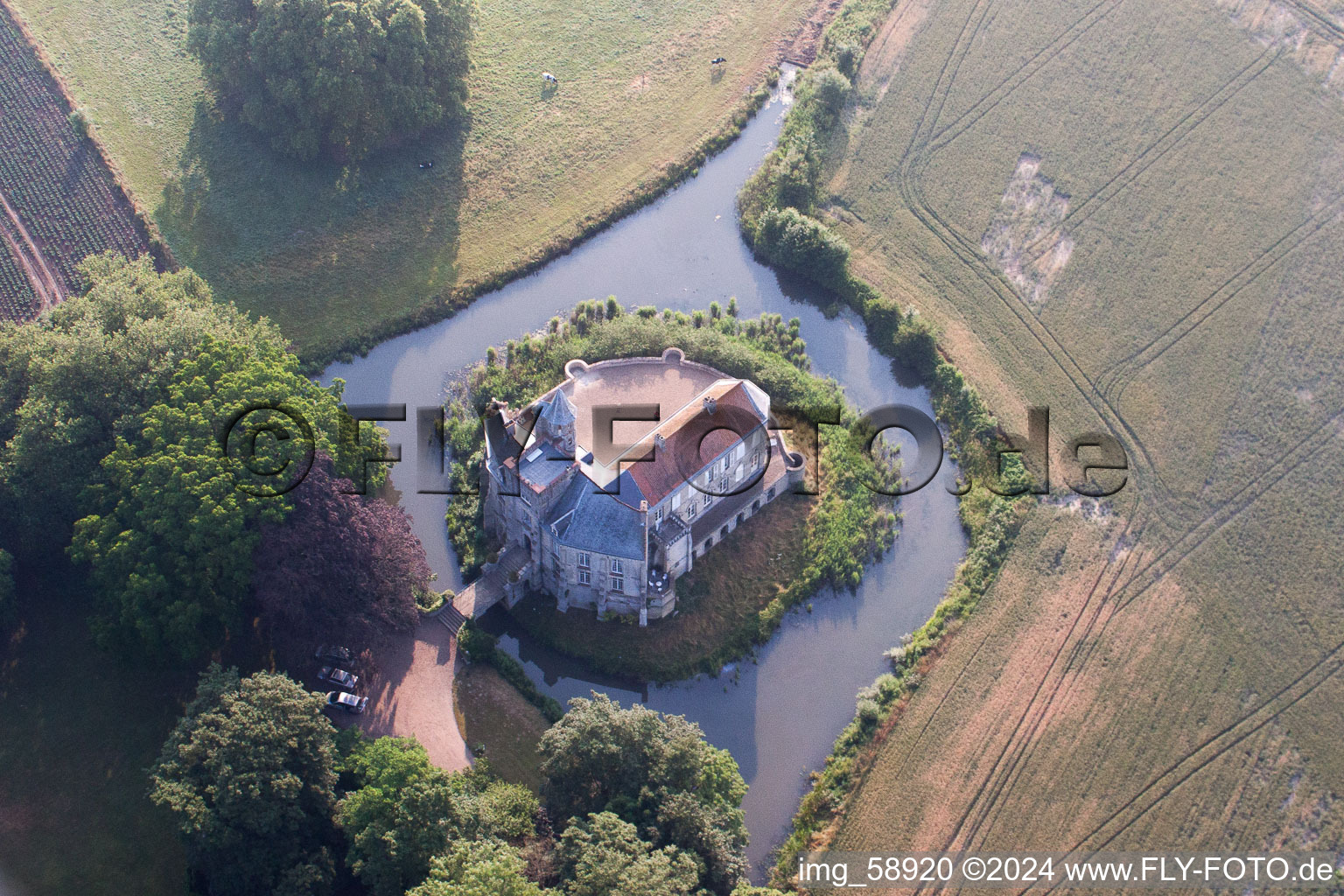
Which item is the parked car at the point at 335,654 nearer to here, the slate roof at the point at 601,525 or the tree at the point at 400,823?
the tree at the point at 400,823

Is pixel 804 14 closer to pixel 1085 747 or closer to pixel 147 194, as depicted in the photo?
pixel 147 194

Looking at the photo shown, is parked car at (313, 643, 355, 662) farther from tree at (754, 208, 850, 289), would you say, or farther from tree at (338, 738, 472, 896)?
tree at (754, 208, 850, 289)

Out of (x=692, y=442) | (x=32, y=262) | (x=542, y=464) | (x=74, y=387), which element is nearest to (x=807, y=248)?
(x=692, y=442)

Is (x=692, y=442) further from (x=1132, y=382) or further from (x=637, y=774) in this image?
(x=1132, y=382)

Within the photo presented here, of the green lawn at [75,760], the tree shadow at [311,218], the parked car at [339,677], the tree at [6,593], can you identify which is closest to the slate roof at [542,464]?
the parked car at [339,677]

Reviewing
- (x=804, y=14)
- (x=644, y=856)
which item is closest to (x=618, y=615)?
(x=644, y=856)

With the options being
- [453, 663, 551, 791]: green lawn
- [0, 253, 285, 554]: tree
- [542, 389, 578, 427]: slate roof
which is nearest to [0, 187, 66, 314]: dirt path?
[0, 253, 285, 554]: tree
